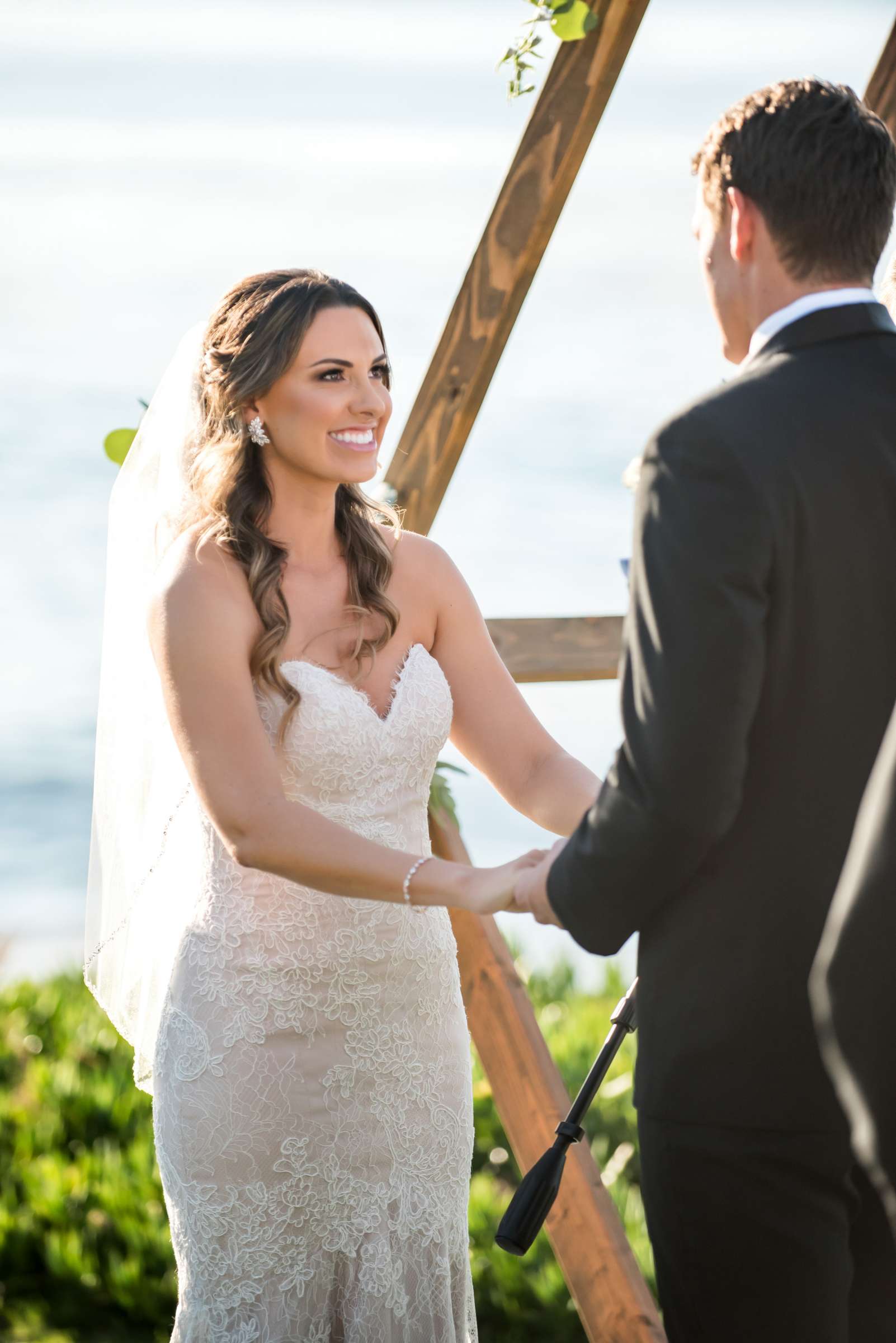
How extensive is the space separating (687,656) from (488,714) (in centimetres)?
105

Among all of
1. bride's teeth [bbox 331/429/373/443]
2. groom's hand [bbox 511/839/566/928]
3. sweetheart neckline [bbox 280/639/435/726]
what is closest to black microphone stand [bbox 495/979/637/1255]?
groom's hand [bbox 511/839/566/928]

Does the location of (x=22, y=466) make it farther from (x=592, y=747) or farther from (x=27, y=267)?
(x=592, y=747)

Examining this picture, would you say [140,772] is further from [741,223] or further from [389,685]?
[741,223]

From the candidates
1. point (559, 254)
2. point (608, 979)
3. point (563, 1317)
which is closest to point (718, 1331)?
point (563, 1317)

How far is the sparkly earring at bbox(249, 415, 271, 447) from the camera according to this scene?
228 centimetres

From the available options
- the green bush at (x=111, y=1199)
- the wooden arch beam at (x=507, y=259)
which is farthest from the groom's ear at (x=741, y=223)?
the green bush at (x=111, y=1199)

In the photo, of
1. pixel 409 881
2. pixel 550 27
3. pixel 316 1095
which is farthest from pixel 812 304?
pixel 550 27

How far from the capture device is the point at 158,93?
10945mm

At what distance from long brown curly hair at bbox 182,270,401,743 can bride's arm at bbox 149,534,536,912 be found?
0.12m

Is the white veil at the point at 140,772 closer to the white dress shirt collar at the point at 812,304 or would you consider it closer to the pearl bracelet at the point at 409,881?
the pearl bracelet at the point at 409,881

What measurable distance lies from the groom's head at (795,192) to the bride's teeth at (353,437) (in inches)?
35.3

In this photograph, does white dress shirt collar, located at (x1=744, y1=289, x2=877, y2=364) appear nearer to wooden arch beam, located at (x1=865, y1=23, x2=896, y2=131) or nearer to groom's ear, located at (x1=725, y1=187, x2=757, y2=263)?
groom's ear, located at (x1=725, y1=187, x2=757, y2=263)

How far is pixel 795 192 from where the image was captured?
1.42 meters

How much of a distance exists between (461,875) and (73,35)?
9.93 meters
